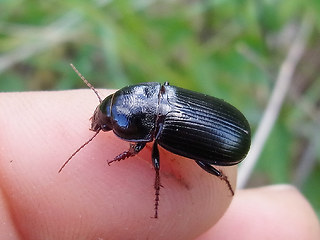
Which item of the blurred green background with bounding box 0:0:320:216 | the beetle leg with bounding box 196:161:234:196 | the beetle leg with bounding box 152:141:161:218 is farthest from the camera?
the blurred green background with bounding box 0:0:320:216

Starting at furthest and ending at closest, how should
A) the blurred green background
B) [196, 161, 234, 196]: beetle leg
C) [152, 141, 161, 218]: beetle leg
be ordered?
1. the blurred green background
2. [196, 161, 234, 196]: beetle leg
3. [152, 141, 161, 218]: beetle leg

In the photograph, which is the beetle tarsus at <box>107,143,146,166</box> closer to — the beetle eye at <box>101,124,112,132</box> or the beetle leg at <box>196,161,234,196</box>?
the beetle eye at <box>101,124,112,132</box>

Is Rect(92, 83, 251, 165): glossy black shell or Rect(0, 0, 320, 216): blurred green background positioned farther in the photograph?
Rect(0, 0, 320, 216): blurred green background

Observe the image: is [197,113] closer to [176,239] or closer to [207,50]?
[176,239]

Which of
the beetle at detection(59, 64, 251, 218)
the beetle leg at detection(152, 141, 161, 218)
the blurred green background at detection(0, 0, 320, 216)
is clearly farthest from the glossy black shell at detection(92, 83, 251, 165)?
the blurred green background at detection(0, 0, 320, 216)

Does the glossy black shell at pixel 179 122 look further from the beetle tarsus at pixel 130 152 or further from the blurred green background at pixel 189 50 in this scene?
the blurred green background at pixel 189 50

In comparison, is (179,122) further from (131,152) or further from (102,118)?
(102,118)

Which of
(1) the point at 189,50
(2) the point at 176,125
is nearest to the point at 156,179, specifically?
(2) the point at 176,125
